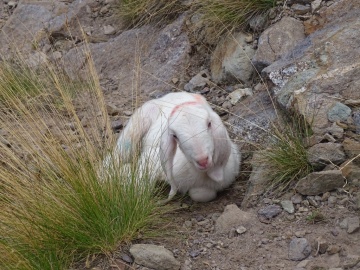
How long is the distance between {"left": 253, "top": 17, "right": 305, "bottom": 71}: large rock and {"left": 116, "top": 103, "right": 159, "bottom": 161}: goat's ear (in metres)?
1.23

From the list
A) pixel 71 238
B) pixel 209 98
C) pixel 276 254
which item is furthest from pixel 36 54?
pixel 276 254

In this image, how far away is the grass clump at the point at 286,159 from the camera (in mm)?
5578

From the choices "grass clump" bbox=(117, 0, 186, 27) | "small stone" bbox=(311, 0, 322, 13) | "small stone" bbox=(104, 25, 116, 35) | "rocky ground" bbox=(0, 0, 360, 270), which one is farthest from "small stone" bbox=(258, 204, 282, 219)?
"small stone" bbox=(104, 25, 116, 35)

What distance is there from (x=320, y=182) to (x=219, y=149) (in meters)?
0.74

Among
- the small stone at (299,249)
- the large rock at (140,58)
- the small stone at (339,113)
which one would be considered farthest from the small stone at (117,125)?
the small stone at (299,249)

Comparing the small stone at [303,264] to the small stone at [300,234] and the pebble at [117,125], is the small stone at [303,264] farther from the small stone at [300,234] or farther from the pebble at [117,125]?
the pebble at [117,125]

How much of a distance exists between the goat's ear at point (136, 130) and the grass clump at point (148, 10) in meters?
2.31

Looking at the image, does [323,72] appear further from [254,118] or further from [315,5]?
[315,5]

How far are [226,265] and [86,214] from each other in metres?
0.94

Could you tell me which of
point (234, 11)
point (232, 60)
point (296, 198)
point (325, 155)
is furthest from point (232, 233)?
point (234, 11)

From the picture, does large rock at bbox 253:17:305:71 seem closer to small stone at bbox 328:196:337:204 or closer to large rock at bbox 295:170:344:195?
large rock at bbox 295:170:344:195

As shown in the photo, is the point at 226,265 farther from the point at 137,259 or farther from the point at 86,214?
the point at 86,214

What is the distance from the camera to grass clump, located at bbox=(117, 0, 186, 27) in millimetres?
8523

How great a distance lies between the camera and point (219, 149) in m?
5.59
